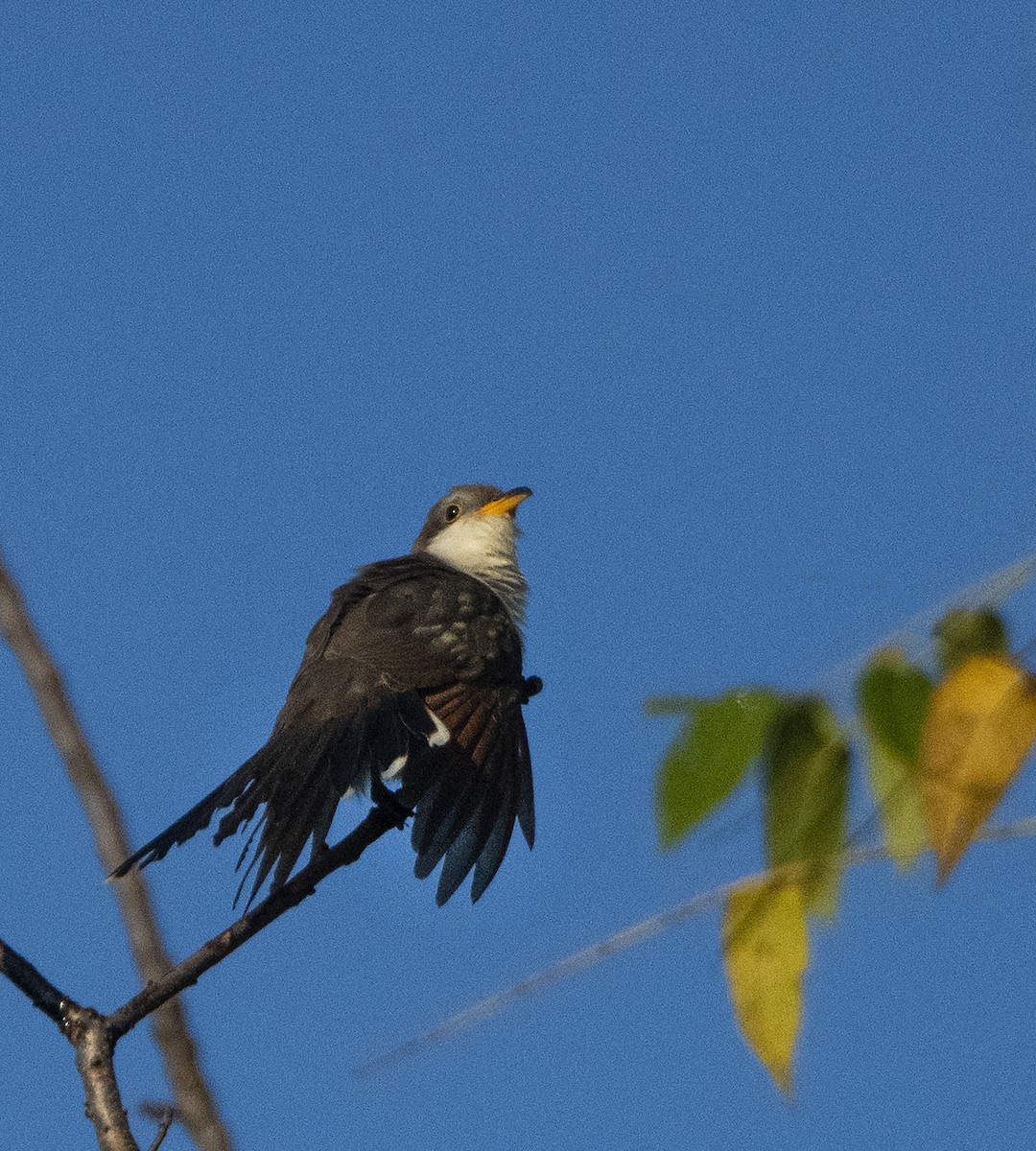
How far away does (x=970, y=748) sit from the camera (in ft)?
3.97

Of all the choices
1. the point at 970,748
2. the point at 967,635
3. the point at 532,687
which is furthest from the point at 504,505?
the point at 970,748

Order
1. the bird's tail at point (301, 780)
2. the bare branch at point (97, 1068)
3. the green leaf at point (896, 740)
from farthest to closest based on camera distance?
the bird's tail at point (301, 780)
the bare branch at point (97, 1068)
the green leaf at point (896, 740)

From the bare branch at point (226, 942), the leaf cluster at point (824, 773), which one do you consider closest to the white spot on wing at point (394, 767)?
the bare branch at point (226, 942)

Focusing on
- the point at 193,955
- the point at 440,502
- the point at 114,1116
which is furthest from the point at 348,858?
the point at 440,502

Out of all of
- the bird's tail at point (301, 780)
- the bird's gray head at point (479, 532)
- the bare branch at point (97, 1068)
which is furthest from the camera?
the bird's gray head at point (479, 532)

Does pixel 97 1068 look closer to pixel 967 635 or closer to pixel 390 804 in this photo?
pixel 390 804

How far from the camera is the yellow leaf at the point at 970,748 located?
117 cm

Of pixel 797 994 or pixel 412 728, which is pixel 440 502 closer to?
pixel 412 728

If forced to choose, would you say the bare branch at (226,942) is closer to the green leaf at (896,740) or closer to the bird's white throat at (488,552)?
the green leaf at (896,740)

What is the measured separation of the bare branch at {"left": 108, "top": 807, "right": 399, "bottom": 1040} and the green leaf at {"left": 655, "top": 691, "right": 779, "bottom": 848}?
203 centimetres

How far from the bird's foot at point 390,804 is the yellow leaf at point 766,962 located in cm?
278

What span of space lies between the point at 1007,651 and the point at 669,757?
12.6 inches

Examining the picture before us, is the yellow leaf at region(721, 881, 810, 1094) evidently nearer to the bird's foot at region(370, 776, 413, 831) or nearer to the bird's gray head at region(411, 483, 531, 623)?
the bird's foot at region(370, 776, 413, 831)

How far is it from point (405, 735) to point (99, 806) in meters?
1.19
